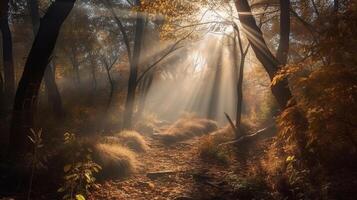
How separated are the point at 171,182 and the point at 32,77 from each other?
411 centimetres

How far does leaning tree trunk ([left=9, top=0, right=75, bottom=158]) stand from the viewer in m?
7.27

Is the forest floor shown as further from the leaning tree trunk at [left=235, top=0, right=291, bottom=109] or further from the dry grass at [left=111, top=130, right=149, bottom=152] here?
the leaning tree trunk at [left=235, top=0, right=291, bottom=109]

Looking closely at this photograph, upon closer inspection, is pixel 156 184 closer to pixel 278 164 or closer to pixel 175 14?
pixel 278 164

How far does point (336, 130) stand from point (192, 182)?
13.8 feet

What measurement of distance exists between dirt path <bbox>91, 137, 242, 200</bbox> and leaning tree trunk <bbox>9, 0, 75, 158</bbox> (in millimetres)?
2078

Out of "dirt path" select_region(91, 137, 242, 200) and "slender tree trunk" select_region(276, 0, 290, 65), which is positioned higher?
"slender tree trunk" select_region(276, 0, 290, 65)

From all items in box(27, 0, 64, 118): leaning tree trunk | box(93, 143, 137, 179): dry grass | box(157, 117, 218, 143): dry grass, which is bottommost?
box(157, 117, 218, 143): dry grass

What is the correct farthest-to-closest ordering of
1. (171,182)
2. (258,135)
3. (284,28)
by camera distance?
1. (258,135)
2. (284,28)
3. (171,182)

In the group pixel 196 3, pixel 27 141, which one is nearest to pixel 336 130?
pixel 27 141

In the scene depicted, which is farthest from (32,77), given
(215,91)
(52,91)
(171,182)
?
(215,91)

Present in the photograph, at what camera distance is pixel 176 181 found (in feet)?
28.1

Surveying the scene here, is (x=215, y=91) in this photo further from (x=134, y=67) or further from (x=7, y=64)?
(x=7, y=64)

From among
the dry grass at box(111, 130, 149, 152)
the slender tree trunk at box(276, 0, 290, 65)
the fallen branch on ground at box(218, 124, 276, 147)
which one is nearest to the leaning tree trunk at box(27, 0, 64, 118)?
the dry grass at box(111, 130, 149, 152)

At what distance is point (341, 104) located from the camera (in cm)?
493
